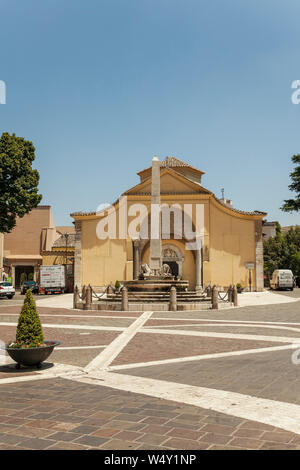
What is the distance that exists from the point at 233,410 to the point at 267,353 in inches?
153

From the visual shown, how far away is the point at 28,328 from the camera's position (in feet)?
24.1

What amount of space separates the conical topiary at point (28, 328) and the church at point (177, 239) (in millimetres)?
28263

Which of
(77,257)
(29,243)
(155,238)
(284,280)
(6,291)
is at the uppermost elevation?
(29,243)

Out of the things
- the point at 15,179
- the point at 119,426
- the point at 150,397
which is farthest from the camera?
the point at 15,179

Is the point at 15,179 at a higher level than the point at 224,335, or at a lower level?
higher

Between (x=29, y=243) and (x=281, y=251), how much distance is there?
32213 millimetres

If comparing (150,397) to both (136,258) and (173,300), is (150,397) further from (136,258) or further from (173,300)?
(136,258)

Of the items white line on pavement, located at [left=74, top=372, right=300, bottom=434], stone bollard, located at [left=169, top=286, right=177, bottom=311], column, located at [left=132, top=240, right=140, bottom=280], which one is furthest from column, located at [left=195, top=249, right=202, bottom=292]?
white line on pavement, located at [left=74, top=372, right=300, bottom=434]

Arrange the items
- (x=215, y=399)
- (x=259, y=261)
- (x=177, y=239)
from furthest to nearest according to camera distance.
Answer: (x=177, y=239) < (x=259, y=261) < (x=215, y=399)

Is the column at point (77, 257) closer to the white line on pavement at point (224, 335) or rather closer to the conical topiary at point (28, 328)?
the white line on pavement at point (224, 335)

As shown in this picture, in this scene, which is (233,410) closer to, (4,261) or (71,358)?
(71,358)

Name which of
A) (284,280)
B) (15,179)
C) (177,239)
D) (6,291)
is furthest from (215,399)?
(284,280)

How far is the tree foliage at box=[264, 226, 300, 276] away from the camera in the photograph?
57250mm
